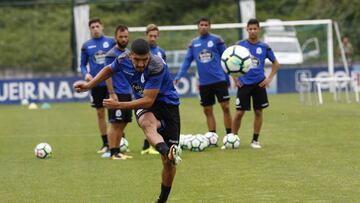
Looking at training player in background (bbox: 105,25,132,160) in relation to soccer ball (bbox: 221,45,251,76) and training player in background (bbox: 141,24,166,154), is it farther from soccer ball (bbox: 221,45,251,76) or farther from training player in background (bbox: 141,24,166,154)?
soccer ball (bbox: 221,45,251,76)

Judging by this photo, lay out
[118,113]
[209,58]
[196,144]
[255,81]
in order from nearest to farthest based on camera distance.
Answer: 1. [118,113]
2. [196,144]
3. [255,81]
4. [209,58]

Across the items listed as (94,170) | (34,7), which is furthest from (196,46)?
(34,7)

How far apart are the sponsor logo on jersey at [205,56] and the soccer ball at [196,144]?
192cm

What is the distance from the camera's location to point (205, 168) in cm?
1218

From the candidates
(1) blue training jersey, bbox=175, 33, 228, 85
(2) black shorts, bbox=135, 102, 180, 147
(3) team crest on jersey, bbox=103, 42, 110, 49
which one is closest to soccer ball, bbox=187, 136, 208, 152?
(1) blue training jersey, bbox=175, 33, 228, 85

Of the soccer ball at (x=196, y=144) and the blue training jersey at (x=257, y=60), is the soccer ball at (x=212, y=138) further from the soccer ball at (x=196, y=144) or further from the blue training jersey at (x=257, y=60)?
the blue training jersey at (x=257, y=60)

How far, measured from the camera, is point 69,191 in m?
10.4

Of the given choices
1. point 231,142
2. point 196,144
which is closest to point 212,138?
point 231,142

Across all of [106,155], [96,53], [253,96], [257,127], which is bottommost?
[106,155]

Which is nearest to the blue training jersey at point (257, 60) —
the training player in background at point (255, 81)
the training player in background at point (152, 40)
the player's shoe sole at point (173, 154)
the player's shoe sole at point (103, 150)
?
the training player in background at point (255, 81)

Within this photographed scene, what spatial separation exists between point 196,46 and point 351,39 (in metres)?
23.2

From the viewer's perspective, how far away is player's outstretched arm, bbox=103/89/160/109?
9.04 m

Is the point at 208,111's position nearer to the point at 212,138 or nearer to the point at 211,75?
the point at 211,75

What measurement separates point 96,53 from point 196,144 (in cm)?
230
